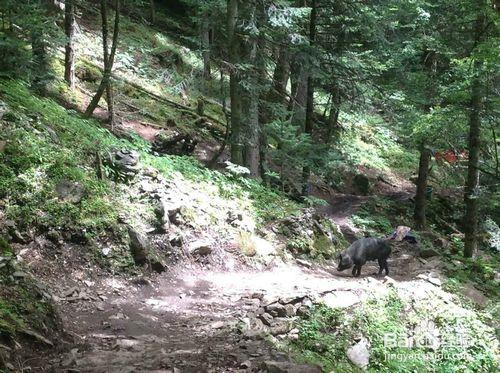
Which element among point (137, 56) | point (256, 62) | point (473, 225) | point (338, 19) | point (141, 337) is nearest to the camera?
point (141, 337)

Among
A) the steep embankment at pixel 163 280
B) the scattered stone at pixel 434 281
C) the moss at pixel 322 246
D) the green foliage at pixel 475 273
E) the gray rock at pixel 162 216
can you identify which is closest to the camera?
the steep embankment at pixel 163 280

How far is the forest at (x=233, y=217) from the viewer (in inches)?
230

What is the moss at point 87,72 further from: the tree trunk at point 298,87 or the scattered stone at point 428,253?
the scattered stone at point 428,253

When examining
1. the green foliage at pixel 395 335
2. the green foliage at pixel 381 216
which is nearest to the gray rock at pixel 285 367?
the green foliage at pixel 395 335

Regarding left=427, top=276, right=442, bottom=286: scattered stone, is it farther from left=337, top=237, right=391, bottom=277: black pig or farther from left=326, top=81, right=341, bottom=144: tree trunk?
left=326, top=81, right=341, bottom=144: tree trunk

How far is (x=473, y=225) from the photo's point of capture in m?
12.8

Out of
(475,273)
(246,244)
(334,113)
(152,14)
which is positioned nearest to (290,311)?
(246,244)

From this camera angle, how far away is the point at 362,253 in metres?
10.3

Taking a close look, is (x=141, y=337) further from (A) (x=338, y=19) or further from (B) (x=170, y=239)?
(A) (x=338, y=19)

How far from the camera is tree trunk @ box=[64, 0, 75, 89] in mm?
12257

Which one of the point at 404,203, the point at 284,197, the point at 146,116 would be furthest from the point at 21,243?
the point at 404,203

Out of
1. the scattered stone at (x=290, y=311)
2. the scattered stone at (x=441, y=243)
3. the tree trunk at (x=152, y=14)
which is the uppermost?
the tree trunk at (x=152, y=14)

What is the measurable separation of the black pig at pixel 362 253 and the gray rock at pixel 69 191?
5.82 m

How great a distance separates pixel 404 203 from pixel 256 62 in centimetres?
1014
